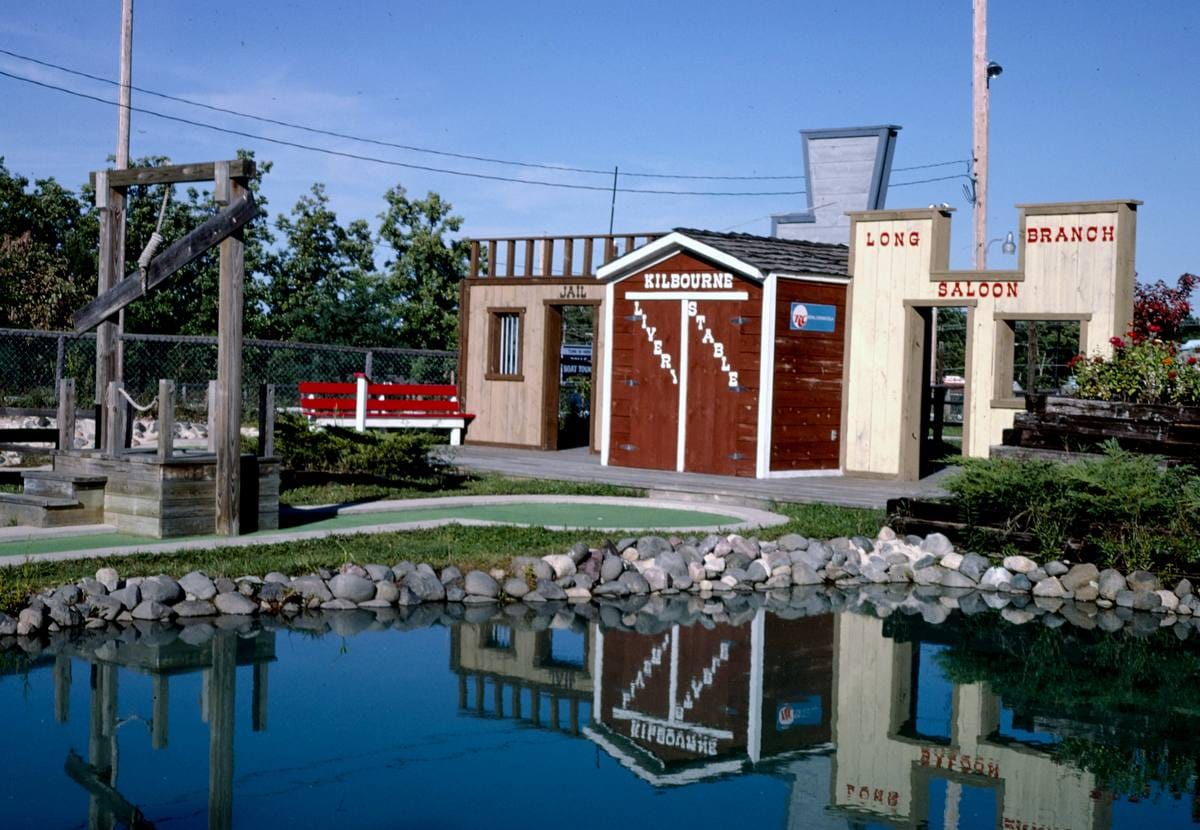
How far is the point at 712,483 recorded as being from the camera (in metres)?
17.2

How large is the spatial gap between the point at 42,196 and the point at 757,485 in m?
23.6

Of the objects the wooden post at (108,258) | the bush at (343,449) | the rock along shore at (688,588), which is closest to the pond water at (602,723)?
the rock along shore at (688,588)

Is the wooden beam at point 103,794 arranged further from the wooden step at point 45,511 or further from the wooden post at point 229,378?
the wooden step at point 45,511

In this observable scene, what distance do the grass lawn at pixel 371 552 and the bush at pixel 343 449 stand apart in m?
1.44

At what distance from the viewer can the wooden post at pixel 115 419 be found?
12.1m

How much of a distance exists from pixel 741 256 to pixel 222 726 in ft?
39.3

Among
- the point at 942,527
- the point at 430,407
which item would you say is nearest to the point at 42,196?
the point at 430,407

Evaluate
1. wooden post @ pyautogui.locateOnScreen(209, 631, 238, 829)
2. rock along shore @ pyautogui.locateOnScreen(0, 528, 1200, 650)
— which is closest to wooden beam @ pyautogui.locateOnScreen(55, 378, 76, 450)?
rock along shore @ pyautogui.locateOnScreen(0, 528, 1200, 650)

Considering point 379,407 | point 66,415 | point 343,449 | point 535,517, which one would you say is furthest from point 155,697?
point 379,407

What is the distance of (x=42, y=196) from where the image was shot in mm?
34219

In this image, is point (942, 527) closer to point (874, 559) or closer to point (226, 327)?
point (874, 559)

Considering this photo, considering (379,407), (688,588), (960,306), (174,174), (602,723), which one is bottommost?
(602,723)

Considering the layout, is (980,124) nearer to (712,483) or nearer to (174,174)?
(712,483)

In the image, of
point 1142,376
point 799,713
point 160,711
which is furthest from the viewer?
point 1142,376
